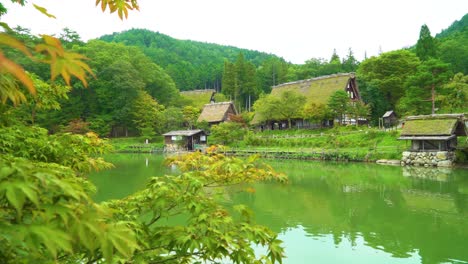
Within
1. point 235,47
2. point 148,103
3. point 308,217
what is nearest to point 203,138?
point 148,103

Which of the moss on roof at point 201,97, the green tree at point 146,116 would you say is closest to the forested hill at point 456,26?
the moss on roof at point 201,97

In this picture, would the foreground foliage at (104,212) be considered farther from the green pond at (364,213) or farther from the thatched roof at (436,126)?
the thatched roof at (436,126)

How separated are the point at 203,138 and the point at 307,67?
21345 millimetres

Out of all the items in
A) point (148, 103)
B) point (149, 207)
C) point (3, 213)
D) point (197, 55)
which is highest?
point (197, 55)

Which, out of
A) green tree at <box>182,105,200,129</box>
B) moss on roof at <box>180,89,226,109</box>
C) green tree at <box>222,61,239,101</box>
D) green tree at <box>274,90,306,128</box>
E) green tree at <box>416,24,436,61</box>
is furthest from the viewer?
moss on roof at <box>180,89,226,109</box>

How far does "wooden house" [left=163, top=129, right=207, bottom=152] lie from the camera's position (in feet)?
101

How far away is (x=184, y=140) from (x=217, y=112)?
6246 mm

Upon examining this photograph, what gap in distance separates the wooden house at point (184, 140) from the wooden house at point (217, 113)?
3195 millimetres

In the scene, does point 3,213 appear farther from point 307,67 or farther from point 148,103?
point 307,67

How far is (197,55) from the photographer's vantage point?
75812 mm

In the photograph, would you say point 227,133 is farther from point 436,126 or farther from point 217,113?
point 436,126

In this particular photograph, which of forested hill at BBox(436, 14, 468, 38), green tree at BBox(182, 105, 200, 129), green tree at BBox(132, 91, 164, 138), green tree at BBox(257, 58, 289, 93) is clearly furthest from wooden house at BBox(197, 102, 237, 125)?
forested hill at BBox(436, 14, 468, 38)

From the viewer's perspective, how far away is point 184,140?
31.3m

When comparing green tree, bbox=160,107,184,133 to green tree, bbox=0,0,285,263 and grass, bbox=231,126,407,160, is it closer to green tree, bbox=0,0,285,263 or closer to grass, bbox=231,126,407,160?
grass, bbox=231,126,407,160
